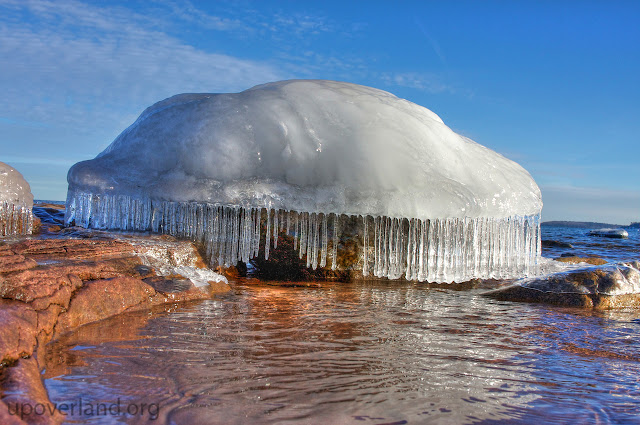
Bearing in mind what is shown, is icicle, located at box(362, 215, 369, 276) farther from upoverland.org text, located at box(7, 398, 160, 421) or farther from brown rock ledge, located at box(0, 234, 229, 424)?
upoverland.org text, located at box(7, 398, 160, 421)

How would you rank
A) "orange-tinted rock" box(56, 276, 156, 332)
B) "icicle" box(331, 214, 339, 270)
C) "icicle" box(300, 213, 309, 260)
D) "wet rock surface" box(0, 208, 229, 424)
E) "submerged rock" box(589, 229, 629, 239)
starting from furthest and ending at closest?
1. "submerged rock" box(589, 229, 629, 239)
2. "icicle" box(331, 214, 339, 270)
3. "icicle" box(300, 213, 309, 260)
4. "orange-tinted rock" box(56, 276, 156, 332)
5. "wet rock surface" box(0, 208, 229, 424)

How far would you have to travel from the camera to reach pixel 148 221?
681 cm

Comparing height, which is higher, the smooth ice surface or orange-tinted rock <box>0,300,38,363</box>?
the smooth ice surface

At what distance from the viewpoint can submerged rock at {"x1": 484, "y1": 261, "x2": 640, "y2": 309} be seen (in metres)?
6.52

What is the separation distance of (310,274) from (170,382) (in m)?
5.16

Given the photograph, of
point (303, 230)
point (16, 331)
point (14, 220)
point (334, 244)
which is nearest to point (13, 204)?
point (14, 220)

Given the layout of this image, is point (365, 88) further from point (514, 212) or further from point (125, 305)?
point (125, 305)

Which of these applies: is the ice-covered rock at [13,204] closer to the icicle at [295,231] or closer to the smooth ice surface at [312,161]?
the smooth ice surface at [312,161]

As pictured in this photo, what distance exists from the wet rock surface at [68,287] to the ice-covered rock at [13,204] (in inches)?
20.5

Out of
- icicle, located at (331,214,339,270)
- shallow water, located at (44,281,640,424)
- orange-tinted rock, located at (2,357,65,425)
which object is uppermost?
icicle, located at (331,214,339,270)

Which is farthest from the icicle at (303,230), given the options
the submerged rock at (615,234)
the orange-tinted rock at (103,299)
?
the submerged rock at (615,234)

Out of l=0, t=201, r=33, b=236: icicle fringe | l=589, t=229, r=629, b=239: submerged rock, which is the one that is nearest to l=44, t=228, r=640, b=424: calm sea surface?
l=0, t=201, r=33, b=236: icicle fringe

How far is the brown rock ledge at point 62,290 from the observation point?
233 cm

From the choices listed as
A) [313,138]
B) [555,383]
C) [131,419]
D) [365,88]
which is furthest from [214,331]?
[365,88]
